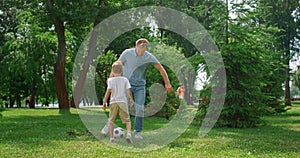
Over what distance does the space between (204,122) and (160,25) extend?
2304 centimetres

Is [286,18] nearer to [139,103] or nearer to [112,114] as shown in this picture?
[139,103]

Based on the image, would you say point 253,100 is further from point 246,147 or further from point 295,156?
point 295,156

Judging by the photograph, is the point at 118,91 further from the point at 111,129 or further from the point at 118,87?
the point at 111,129

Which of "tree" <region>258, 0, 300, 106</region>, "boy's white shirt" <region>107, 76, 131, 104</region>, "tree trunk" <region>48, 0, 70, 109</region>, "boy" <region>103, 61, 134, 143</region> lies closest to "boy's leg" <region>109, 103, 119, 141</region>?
"boy" <region>103, 61, 134, 143</region>

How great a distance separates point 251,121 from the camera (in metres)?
13.6

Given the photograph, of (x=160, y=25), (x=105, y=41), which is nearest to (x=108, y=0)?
(x=105, y=41)

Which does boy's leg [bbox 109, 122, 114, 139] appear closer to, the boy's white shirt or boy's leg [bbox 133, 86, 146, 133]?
the boy's white shirt

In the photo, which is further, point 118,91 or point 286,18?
point 286,18

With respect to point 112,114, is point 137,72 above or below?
above

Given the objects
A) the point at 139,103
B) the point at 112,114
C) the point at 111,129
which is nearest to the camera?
the point at 112,114

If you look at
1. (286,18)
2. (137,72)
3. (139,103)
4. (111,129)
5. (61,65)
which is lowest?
(111,129)

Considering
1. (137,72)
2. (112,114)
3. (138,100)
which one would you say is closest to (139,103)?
(138,100)

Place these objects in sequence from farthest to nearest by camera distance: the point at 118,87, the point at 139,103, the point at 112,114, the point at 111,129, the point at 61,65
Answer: the point at 61,65 → the point at 139,103 → the point at 111,129 → the point at 112,114 → the point at 118,87

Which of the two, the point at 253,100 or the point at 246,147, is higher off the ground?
the point at 253,100
